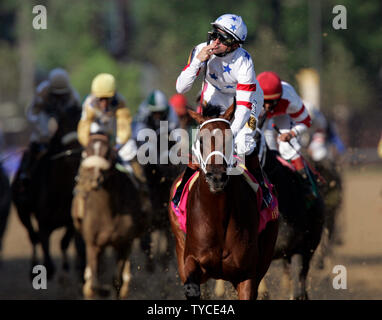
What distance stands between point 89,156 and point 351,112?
94.1 feet

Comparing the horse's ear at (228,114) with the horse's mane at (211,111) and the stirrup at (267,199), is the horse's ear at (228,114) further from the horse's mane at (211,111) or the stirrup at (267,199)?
the stirrup at (267,199)

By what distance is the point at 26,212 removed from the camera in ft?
32.0

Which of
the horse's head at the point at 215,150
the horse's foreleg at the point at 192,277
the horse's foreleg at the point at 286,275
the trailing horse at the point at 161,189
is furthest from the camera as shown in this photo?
the trailing horse at the point at 161,189

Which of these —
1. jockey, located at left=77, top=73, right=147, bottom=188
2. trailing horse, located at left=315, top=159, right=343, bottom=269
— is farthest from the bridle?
trailing horse, located at left=315, top=159, right=343, bottom=269

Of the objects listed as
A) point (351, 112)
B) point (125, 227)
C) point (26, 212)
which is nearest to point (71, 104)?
point (26, 212)

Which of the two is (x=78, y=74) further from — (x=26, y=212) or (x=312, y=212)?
(x=312, y=212)

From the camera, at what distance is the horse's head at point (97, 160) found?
25.6 ft

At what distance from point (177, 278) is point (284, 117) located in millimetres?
2205

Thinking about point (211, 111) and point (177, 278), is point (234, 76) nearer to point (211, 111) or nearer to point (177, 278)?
point (211, 111)

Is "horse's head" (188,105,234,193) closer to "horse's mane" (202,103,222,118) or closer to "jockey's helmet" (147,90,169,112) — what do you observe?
"horse's mane" (202,103,222,118)

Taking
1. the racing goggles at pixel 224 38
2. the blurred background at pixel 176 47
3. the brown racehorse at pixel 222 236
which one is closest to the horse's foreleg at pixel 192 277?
the brown racehorse at pixel 222 236

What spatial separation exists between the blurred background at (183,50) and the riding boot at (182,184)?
9811mm

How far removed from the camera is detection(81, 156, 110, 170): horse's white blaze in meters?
7.79

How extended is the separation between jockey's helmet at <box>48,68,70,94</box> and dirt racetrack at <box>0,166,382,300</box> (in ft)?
6.98
